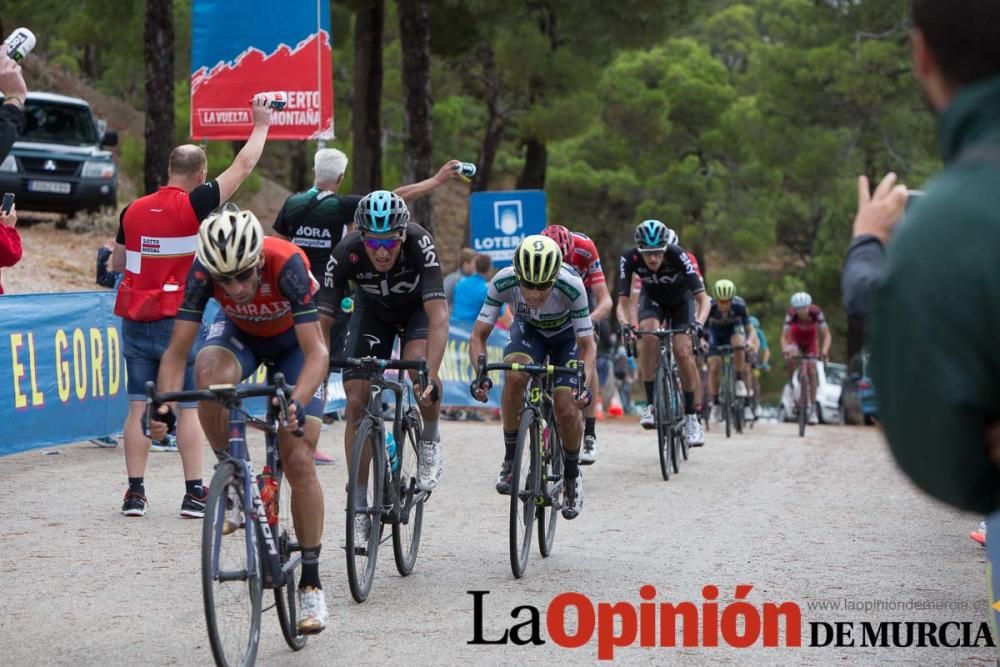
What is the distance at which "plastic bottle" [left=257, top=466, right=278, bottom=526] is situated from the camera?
19.9 feet

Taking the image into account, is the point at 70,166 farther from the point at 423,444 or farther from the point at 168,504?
the point at 423,444

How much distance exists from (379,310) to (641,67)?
1619 inches

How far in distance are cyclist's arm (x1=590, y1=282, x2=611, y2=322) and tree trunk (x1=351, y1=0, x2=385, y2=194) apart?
14.6m

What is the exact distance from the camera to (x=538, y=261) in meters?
8.60

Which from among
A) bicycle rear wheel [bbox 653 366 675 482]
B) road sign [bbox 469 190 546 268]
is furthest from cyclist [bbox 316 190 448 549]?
road sign [bbox 469 190 546 268]

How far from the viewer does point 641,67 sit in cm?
4862

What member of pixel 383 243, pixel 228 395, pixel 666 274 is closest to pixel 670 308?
pixel 666 274

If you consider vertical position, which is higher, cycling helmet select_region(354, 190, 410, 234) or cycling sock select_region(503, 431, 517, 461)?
cycling helmet select_region(354, 190, 410, 234)

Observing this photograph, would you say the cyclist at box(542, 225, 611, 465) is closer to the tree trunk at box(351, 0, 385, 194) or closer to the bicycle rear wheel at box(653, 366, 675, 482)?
the bicycle rear wheel at box(653, 366, 675, 482)

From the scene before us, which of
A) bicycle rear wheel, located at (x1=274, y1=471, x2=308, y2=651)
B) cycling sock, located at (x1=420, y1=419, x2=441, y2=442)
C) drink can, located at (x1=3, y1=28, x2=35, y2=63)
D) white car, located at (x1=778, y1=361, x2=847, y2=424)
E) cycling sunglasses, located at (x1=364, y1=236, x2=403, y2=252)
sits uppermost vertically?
drink can, located at (x1=3, y1=28, x2=35, y2=63)

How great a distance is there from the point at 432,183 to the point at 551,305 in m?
1.12

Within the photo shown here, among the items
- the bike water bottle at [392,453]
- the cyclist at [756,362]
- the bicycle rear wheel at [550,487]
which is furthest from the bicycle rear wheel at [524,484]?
the cyclist at [756,362]

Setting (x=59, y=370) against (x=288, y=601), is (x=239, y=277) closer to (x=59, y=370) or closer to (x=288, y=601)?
(x=288, y=601)

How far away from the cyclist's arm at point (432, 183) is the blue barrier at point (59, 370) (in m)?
4.03
